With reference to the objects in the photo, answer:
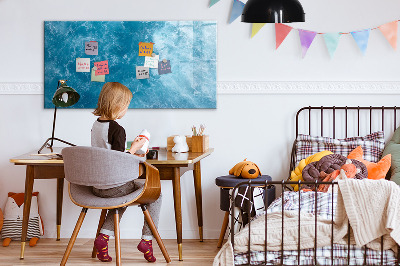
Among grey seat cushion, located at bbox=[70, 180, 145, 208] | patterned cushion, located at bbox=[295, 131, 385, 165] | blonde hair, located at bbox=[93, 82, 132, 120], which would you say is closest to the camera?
grey seat cushion, located at bbox=[70, 180, 145, 208]

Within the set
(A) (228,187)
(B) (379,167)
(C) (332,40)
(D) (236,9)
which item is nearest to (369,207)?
(B) (379,167)

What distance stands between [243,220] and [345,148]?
0.92m

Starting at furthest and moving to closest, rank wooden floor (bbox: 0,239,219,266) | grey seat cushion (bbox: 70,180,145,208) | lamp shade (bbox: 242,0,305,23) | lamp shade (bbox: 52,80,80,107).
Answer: lamp shade (bbox: 52,80,80,107)
wooden floor (bbox: 0,239,219,266)
grey seat cushion (bbox: 70,180,145,208)
lamp shade (bbox: 242,0,305,23)

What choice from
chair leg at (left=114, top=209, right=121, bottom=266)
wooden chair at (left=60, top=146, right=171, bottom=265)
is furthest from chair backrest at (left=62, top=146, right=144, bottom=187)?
chair leg at (left=114, top=209, right=121, bottom=266)

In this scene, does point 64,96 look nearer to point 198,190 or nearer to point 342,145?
point 198,190

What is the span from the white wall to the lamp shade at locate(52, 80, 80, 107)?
0.22m

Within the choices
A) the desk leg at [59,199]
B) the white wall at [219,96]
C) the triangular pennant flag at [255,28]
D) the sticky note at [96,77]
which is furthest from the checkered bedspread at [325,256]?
the sticky note at [96,77]

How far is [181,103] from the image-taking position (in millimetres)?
4363

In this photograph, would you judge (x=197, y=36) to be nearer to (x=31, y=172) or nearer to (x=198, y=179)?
(x=198, y=179)

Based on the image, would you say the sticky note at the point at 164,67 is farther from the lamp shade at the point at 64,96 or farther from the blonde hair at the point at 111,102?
the blonde hair at the point at 111,102

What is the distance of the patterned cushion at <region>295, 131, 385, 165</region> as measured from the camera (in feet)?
13.5

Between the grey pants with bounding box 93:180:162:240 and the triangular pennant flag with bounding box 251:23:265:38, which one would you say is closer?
the grey pants with bounding box 93:180:162:240

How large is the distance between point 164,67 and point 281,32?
2.84 ft

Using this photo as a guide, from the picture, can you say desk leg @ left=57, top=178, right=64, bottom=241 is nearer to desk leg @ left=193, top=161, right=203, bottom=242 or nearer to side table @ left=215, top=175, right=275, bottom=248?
desk leg @ left=193, top=161, right=203, bottom=242
